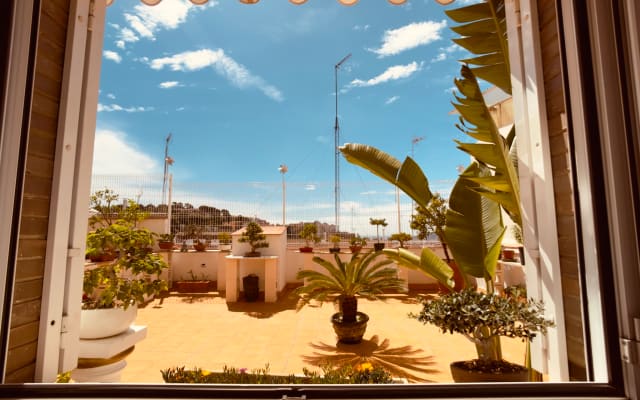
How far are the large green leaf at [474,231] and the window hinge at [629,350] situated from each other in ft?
4.05

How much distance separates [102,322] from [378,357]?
121 inches

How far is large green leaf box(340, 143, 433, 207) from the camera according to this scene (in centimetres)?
232

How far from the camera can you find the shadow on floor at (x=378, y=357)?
331 centimetres

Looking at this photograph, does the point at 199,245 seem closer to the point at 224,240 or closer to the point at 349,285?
the point at 224,240

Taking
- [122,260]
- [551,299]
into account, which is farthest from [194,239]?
[551,299]

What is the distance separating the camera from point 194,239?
8391 mm

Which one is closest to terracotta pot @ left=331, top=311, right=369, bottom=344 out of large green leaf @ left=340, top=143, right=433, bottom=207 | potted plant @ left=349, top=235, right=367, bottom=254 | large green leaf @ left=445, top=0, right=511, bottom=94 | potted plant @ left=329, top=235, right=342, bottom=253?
large green leaf @ left=340, top=143, right=433, bottom=207

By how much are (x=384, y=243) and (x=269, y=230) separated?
318 centimetres

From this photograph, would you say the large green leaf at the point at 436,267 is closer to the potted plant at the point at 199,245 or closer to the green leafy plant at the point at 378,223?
the green leafy plant at the point at 378,223

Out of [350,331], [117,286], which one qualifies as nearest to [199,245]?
[350,331]

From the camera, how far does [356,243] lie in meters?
8.34

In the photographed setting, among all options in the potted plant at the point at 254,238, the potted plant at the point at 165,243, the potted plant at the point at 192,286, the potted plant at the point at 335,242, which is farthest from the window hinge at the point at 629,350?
the potted plant at the point at 165,243

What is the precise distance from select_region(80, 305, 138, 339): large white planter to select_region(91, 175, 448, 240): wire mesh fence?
274 inches

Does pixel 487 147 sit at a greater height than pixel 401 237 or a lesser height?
greater
